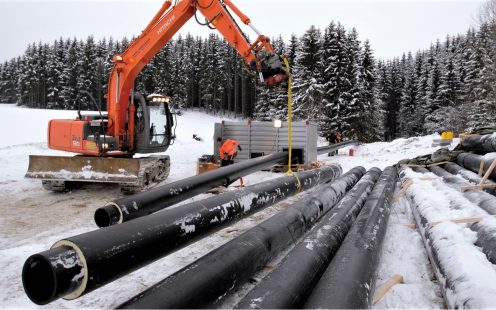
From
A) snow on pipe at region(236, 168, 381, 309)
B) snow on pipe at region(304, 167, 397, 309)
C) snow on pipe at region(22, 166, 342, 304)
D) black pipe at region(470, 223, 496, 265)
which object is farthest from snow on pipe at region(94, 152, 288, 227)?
black pipe at region(470, 223, 496, 265)

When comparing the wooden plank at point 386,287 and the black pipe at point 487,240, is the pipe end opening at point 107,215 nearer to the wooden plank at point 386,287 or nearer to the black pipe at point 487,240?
the wooden plank at point 386,287

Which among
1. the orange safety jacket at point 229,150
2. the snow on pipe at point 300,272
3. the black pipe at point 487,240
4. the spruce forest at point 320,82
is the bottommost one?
the snow on pipe at point 300,272

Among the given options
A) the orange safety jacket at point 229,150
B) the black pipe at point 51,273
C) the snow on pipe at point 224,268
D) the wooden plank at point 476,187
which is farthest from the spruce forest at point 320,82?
the black pipe at point 51,273

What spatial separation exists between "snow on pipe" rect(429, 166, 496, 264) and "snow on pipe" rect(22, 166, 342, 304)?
8.87 feet

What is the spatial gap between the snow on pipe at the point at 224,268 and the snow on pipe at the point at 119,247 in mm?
257

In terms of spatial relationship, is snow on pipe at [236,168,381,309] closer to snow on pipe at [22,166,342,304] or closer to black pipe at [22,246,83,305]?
snow on pipe at [22,166,342,304]

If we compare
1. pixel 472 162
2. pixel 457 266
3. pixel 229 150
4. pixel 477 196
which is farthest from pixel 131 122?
pixel 472 162

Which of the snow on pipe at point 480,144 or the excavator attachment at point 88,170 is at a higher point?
the snow on pipe at point 480,144

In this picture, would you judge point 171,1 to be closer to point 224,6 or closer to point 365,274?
point 224,6

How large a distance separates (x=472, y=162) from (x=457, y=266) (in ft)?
19.6

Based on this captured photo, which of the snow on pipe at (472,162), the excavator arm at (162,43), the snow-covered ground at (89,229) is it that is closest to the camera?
the snow-covered ground at (89,229)

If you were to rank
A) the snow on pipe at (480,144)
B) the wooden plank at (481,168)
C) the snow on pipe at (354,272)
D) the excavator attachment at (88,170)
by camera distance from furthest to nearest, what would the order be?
the excavator attachment at (88,170) < the snow on pipe at (480,144) < the wooden plank at (481,168) < the snow on pipe at (354,272)

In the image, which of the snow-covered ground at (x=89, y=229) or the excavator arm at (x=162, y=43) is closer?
the snow-covered ground at (x=89, y=229)

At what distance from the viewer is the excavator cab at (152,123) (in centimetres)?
942
